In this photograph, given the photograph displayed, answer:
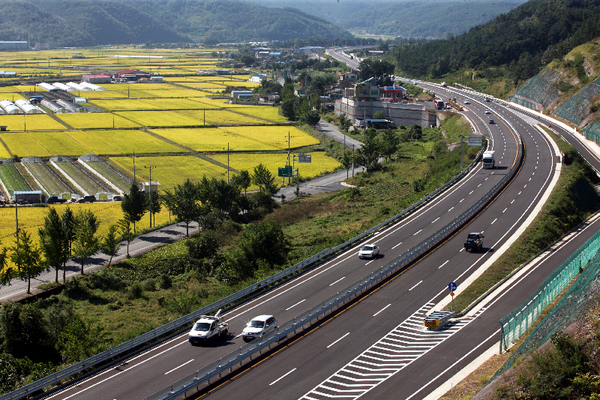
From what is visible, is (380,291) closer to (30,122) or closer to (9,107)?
(30,122)

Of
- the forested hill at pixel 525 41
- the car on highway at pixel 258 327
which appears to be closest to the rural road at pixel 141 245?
the car on highway at pixel 258 327

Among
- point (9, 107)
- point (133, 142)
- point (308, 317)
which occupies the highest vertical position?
point (9, 107)

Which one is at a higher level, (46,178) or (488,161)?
(488,161)

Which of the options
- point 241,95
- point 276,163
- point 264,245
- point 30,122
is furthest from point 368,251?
point 241,95

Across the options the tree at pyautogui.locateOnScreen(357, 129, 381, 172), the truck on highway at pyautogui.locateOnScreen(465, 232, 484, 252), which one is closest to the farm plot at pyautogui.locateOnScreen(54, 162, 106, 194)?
the tree at pyautogui.locateOnScreen(357, 129, 381, 172)

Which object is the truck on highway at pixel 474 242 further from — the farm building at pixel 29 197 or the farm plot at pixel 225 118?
the farm plot at pixel 225 118

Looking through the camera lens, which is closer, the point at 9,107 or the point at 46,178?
the point at 46,178

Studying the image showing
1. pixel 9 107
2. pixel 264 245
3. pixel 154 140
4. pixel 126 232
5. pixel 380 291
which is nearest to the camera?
pixel 380 291
